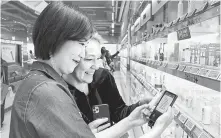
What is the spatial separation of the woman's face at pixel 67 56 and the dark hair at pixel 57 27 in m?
0.02

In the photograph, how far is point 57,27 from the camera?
0.88 m

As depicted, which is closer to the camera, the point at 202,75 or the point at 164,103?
the point at 202,75

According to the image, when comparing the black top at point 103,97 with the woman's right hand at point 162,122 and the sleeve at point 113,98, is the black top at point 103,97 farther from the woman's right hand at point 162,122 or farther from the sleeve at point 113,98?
the woman's right hand at point 162,122

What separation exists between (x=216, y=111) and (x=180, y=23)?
2.11ft

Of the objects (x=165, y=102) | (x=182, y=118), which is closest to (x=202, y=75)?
(x=165, y=102)

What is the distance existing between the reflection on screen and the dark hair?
0.61m

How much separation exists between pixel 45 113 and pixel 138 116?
76cm

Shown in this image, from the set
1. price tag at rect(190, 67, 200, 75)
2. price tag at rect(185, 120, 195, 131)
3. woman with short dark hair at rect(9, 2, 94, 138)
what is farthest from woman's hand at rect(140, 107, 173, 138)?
woman with short dark hair at rect(9, 2, 94, 138)

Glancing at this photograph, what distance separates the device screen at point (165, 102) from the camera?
4.11ft

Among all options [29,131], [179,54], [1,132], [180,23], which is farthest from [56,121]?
[1,132]

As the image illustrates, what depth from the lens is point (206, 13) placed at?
107 cm

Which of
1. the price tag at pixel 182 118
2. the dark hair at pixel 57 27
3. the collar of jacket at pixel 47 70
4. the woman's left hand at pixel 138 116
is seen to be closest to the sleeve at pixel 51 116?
the collar of jacket at pixel 47 70

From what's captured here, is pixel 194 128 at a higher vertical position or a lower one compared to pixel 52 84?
lower

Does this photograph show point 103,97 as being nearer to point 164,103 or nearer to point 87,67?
point 87,67
